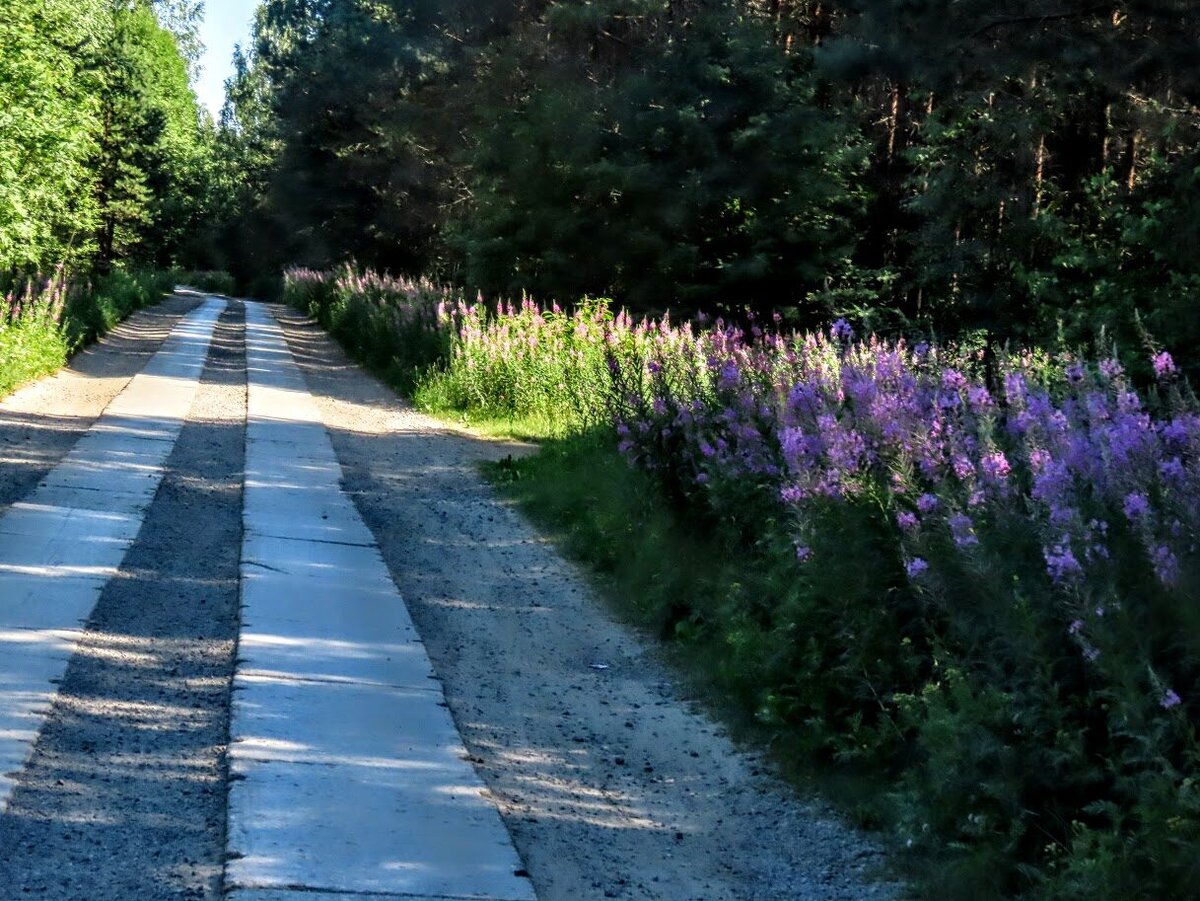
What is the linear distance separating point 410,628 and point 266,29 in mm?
84039

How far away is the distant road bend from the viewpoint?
446cm

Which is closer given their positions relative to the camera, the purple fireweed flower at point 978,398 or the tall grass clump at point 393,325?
the purple fireweed flower at point 978,398

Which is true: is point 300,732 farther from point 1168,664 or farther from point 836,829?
point 1168,664

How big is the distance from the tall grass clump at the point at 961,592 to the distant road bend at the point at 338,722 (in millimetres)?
407

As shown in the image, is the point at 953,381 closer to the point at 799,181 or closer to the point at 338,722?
the point at 338,722

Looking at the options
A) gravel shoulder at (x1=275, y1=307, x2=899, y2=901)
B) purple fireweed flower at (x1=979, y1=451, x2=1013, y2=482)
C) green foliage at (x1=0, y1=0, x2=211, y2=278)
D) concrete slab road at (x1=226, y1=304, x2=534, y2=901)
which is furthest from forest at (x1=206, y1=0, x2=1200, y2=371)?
purple fireweed flower at (x1=979, y1=451, x2=1013, y2=482)

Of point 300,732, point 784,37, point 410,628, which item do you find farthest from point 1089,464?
point 784,37

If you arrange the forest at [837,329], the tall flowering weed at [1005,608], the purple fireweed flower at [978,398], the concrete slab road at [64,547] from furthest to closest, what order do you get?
1. the concrete slab road at [64,547]
2. the purple fireweed flower at [978,398]
3. the forest at [837,329]
4. the tall flowering weed at [1005,608]

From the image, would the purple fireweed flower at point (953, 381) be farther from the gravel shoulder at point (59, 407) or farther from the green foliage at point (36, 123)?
the green foliage at point (36, 123)

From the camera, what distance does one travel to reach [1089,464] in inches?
179

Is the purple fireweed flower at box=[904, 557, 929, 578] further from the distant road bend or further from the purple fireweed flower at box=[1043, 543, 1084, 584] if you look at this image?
the distant road bend

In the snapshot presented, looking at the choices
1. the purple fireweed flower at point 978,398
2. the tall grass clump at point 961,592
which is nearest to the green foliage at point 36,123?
the tall grass clump at point 961,592

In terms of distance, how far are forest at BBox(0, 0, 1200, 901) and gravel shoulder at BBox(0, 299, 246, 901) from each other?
2.29m

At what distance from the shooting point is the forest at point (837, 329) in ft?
13.6
